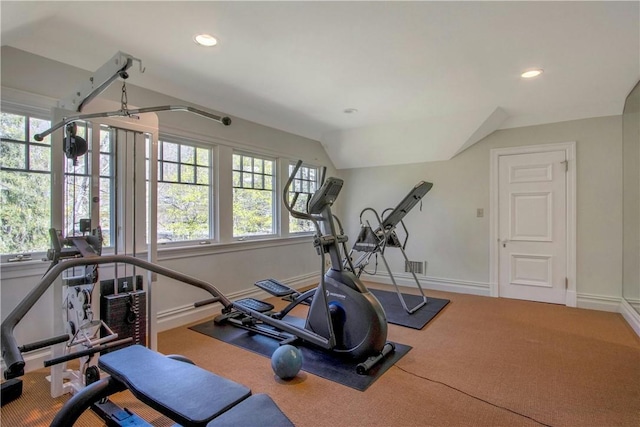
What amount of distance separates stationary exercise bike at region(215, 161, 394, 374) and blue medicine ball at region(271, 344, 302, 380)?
36 centimetres

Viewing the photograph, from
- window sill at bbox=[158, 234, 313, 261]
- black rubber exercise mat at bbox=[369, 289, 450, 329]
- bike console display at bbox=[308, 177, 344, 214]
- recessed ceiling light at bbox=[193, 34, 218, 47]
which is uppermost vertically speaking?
recessed ceiling light at bbox=[193, 34, 218, 47]

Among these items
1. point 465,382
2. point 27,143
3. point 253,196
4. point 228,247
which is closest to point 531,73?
point 465,382

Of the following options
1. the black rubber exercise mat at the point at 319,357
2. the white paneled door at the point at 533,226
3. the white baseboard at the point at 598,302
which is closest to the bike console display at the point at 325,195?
the black rubber exercise mat at the point at 319,357

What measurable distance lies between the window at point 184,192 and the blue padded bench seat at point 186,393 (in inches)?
90.4

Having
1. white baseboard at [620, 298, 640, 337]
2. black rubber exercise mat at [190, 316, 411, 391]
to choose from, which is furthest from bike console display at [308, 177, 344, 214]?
white baseboard at [620, 298, 640, 337]

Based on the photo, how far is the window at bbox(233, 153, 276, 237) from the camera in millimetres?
4402

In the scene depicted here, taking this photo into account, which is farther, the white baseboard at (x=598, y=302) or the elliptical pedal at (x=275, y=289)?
the white baseboard at (x=598, y=302)

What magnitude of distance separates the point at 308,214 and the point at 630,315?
3.75 m

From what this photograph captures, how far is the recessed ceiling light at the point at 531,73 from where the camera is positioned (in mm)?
3061

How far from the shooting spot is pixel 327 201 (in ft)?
9.58

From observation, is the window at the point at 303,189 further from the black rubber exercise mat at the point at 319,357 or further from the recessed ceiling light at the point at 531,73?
the recessed ceiling light at the point at 531,73

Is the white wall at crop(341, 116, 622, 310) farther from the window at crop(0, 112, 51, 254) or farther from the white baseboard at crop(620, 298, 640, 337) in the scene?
the window at crop(0, 112, 51, 254)

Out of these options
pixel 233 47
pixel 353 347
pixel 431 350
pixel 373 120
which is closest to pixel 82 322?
pixel 353 347

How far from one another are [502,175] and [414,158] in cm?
132
